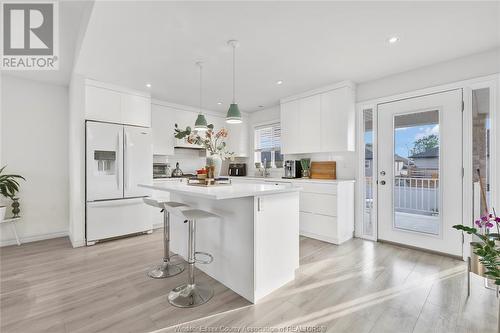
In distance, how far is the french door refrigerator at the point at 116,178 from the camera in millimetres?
3572

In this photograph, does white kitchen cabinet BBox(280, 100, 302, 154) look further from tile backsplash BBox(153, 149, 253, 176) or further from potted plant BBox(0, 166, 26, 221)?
potted plant BBox(0, 166, 26, 221)

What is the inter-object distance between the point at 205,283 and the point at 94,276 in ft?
4.07

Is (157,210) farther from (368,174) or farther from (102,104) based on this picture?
(368,174)

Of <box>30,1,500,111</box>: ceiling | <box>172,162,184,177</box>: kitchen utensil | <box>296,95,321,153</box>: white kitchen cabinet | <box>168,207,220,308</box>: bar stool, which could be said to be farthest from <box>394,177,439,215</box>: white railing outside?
<box>172,162,184,177</box>: kitchen utensil

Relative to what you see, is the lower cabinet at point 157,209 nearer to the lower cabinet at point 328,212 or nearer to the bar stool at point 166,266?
the bar stool at point 166,266

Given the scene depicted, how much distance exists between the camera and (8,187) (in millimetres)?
3385

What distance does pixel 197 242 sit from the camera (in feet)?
8.95

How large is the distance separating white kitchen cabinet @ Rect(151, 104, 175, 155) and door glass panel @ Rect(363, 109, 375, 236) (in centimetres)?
362

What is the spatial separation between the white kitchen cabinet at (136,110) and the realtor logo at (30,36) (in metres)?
0.98

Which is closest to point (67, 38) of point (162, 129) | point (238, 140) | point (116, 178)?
point (116, 178)

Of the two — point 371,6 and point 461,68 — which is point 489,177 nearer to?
point 461,68

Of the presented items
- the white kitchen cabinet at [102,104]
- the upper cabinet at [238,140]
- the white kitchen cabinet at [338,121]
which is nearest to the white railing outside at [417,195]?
the white kitchen cabinet at [338,121]

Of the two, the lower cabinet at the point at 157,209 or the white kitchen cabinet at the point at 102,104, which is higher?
the white kitchen cabinet at the point at 102,104

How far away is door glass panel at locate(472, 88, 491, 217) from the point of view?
279 centimetres
